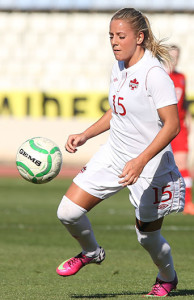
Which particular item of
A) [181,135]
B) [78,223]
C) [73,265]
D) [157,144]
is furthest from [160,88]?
[181,135]

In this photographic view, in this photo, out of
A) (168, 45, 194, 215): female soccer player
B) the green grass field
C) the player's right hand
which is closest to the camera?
the player's right hand

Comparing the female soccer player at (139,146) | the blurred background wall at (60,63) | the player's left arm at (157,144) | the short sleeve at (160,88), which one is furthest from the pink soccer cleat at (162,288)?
the blurred background wall at (60,63)

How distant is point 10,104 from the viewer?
2545 centimetres

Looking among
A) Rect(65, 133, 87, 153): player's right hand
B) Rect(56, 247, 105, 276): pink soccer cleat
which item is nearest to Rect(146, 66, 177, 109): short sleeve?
Rect(65, 133, 87, 153): player's right hand

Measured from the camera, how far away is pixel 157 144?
6031 millimetres

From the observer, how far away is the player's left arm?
5.88 metres

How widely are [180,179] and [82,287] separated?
4.90ft

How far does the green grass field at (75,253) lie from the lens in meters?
7.13

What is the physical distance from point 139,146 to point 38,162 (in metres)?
0.88

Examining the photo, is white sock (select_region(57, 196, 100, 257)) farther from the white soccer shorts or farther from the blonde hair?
the blonde hair

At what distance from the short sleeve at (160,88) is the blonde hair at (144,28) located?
185mm

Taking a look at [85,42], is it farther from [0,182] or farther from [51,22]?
[0,182]

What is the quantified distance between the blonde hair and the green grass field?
6.63 ft

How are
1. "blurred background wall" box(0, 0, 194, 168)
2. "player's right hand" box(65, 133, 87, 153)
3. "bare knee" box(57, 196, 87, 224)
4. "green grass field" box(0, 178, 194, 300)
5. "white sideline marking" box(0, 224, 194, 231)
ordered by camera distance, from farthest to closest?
1. "blurred background wall" box(0, 0, 194, 168)
2. "white sideline marking" box(0, 224, 194, 231)
3. "green grass field" box(0, 178, 194, 300)
4. "player's right hand" box(65, 133, 87, 153)
5. "bare knee" box(57, 196, 87, 224)
